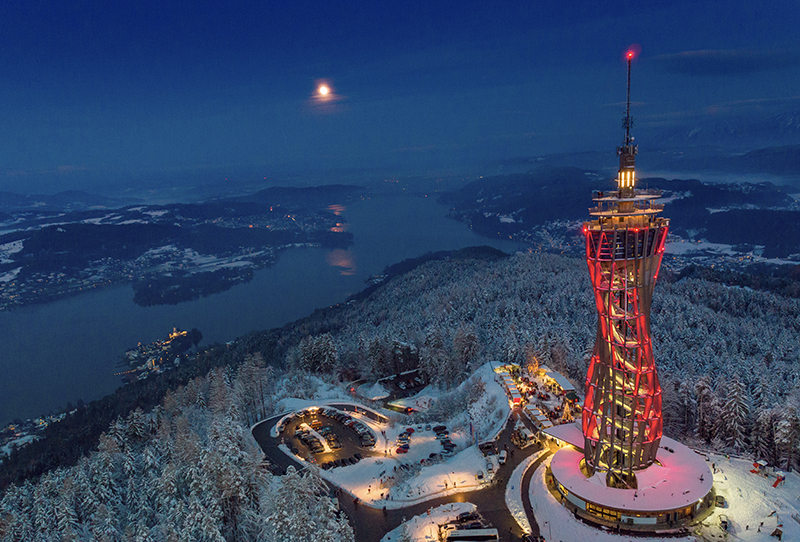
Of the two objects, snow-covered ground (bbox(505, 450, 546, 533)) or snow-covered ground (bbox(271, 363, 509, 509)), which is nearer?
snow-covered ground (bbox(505, 450, 546, 533))

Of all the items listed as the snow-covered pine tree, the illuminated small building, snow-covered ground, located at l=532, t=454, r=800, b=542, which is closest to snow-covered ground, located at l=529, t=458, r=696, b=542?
snow-covered ground, located at l=532, t=454, r=800, b=542

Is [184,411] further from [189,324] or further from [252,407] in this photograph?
[189,324]

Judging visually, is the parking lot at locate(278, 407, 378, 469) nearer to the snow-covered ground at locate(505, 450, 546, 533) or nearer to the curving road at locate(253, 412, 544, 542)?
the curving road at locate(253, 412, 544, 542)

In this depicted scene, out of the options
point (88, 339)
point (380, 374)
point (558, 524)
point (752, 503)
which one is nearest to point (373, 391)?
point (380, 374)

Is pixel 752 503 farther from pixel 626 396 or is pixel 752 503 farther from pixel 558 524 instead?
pixel 558 524

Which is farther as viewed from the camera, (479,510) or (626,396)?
(479,510)

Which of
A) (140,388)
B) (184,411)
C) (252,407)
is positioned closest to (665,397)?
(252,407)
